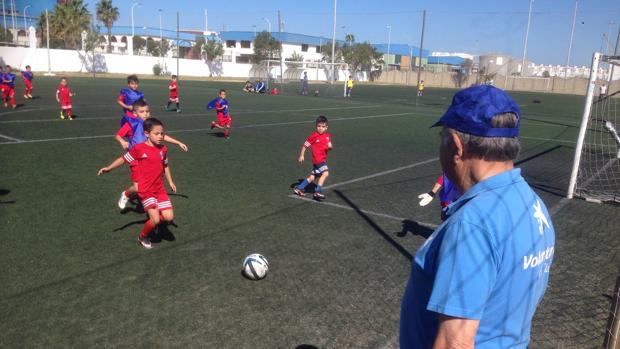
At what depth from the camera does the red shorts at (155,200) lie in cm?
613

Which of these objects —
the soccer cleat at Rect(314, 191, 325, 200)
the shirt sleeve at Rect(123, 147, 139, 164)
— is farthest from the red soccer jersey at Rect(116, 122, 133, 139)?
the soccer cleat at Rect(314, 191, 325, 200)

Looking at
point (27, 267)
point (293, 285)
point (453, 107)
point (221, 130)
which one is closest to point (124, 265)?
point (27, 267)

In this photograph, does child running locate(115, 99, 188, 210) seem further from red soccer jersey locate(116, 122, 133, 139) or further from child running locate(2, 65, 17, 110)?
child running locate(2, 65, 17, 110)

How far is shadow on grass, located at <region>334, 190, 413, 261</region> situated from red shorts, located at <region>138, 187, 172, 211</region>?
3.12 metres

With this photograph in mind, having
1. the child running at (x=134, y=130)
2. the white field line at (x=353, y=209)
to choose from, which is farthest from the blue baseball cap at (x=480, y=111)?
the child running at (x=134, y=130)

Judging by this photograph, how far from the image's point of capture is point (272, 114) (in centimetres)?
2462

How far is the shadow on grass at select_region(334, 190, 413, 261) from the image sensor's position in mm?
6444

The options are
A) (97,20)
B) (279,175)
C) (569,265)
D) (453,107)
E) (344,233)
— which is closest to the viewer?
(453,107)

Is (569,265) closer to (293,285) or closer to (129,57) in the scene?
(293,285)

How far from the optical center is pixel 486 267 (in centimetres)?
153

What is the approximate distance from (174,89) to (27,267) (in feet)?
59.5

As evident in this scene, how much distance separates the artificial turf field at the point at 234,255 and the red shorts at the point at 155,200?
54 centimetres

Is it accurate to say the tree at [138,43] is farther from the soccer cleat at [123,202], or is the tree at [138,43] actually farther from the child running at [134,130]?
the soccer cleat at [123,202]

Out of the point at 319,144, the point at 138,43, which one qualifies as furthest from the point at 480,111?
the point at 138,43
